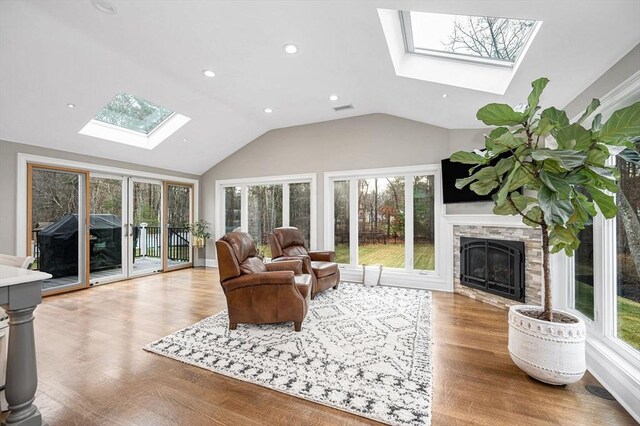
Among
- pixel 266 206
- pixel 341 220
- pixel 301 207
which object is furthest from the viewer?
pixel 266 206

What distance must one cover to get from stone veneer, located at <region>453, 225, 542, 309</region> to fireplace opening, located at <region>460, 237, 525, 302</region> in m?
0.06

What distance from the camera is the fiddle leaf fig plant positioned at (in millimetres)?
1663

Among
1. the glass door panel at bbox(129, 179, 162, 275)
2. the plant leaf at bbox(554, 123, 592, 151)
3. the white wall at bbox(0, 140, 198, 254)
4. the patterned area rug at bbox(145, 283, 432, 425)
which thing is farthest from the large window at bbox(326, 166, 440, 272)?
the white wall at bbox(0, 140, 198, 254)

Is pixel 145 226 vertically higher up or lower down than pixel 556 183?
lower down

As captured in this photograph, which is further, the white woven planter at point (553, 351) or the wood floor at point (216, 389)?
the white woven planter at point (553, 351)

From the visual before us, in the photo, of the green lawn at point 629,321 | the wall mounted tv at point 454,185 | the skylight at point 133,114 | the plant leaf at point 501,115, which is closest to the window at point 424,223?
the wall mounted tv at point 454,185

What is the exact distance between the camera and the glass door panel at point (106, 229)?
4957mm

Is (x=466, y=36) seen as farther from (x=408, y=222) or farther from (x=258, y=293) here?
(x=258, y=293)

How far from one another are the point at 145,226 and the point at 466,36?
6.45 meters

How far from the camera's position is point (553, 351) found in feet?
6.32

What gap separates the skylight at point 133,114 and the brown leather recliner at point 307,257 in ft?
9.52

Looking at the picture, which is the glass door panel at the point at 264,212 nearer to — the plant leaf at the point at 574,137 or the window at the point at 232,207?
the window at the point at 232,207

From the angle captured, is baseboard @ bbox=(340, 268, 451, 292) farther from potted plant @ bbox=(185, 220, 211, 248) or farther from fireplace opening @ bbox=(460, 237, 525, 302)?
potted plant @ bbox=(185, 220, 211, 248)

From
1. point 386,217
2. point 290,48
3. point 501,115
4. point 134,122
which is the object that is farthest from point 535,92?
point 134,122
